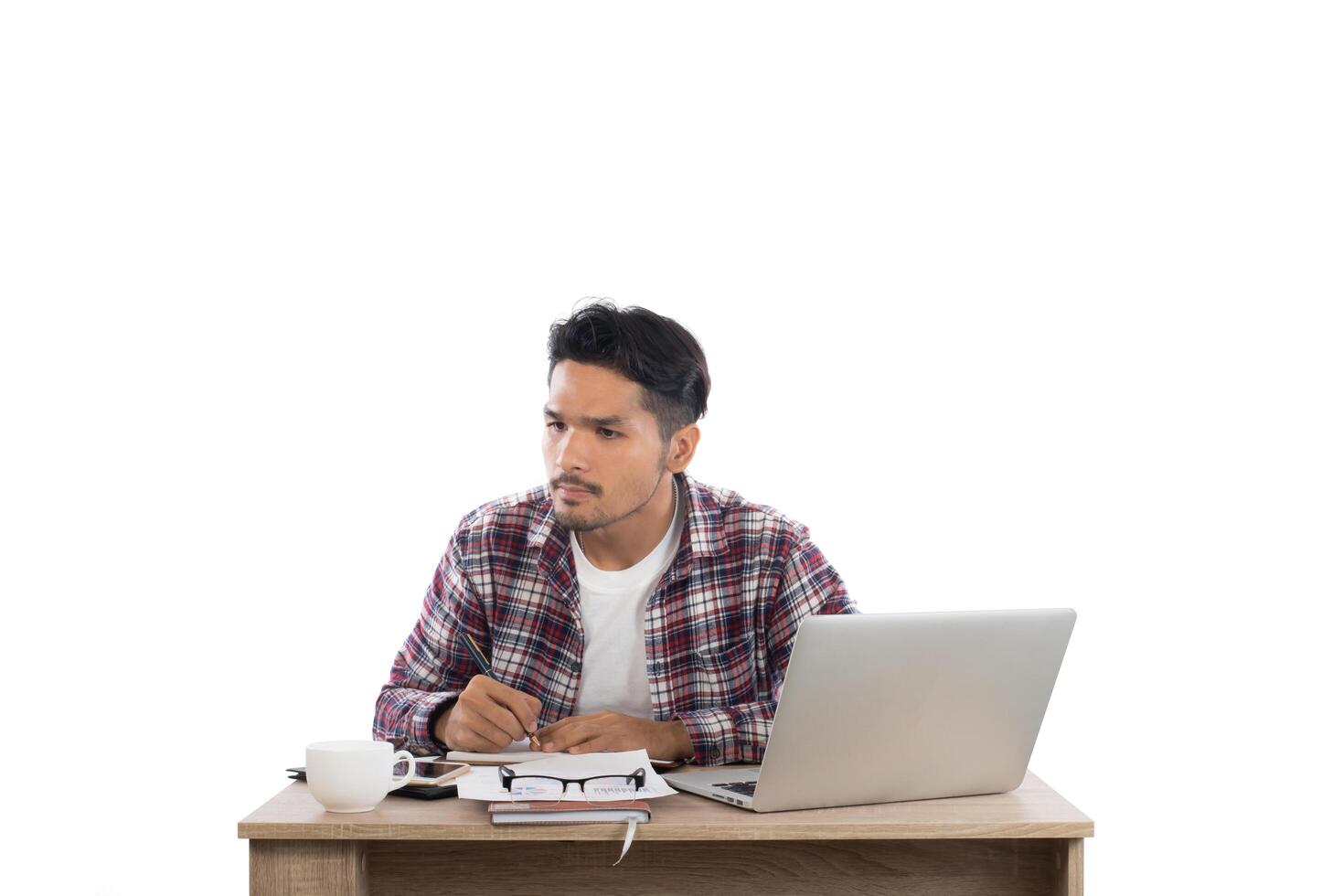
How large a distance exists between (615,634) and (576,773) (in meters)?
0.70

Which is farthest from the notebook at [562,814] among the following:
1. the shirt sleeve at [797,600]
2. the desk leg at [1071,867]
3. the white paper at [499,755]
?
the shirt sleeve at [797,600]

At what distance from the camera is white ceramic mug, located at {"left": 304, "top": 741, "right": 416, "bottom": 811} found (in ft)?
4.06

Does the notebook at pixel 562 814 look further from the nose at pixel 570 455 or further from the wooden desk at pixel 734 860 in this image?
the nose at pixel 570 455

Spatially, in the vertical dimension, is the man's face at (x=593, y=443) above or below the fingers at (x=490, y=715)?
above

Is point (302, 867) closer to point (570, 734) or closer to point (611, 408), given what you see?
point (570, 734)

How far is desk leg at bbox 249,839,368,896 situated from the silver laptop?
386mm

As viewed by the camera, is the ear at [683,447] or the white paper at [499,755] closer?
the white paper at [499,755]

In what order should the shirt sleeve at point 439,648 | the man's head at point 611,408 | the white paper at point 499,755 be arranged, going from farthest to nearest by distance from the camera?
1. the man's head at point 611,408
2. the shirt sleeve at point 439,648
3. the white paper at point 499,755

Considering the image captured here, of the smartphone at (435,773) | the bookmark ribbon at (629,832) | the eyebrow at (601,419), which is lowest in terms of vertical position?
the smartphone at (435,773)

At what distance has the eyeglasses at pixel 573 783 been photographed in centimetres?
126

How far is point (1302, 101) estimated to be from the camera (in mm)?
2699

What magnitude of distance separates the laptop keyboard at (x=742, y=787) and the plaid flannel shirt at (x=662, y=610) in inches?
22.2

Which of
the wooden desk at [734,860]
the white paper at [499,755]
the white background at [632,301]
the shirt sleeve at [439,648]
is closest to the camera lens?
the wooden desk at [734,860]

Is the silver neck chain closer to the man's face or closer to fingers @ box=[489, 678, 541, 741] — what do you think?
the man's face
